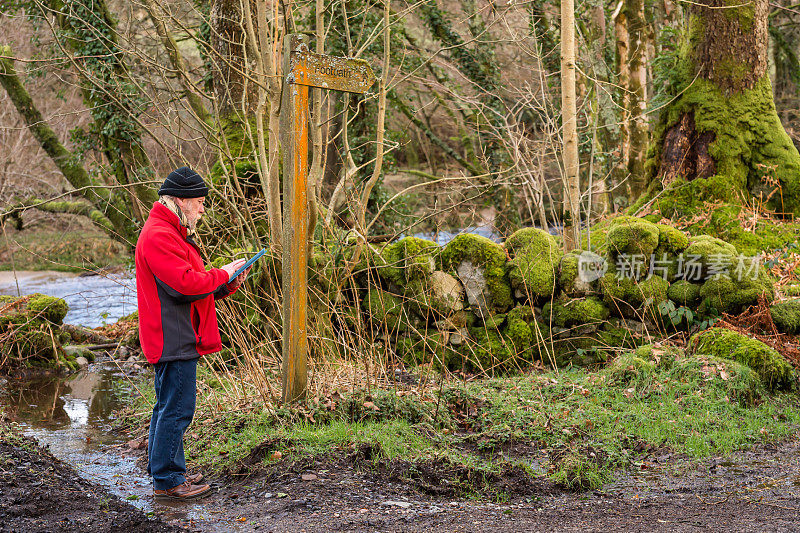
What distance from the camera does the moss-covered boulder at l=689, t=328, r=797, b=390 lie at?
235 inches

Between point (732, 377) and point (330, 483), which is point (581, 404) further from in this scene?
point (330, 483)

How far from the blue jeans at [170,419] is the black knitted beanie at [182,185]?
1010 mm

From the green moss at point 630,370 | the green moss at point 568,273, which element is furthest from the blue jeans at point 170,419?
the green moss at point 568,273

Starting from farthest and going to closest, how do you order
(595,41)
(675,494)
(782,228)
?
(595,41), (782,228), (675,494)

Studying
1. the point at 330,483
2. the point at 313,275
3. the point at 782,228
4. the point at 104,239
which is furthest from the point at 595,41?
the point at 104,239

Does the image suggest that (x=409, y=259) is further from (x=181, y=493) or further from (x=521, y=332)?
(x=181, y=493)

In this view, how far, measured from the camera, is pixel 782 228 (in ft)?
27.5

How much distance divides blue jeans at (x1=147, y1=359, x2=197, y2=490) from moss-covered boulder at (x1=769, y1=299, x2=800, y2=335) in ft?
17.5

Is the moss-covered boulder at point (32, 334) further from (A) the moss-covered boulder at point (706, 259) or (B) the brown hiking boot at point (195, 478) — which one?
(A) the moss-covered boulder at point (706, 259)

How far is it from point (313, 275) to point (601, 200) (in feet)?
26.1

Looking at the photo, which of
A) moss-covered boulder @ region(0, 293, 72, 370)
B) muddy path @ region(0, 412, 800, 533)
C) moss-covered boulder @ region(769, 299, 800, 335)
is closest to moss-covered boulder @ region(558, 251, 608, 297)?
moss-covered boulder @ region(769, 299, 800, 335)

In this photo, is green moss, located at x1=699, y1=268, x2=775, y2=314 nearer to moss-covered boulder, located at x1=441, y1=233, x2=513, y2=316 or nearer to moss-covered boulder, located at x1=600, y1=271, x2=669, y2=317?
moss-covered boulder, located at x1=600, y1=271, x2=669, y2=317

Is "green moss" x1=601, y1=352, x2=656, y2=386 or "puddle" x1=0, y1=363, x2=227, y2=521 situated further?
"green moss" x1=601, y1=352, x2=656, y2=386

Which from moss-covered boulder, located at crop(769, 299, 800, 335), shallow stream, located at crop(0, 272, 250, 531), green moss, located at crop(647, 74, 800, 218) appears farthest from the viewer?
green moss, located at crop(647, 74, 800, 218)
